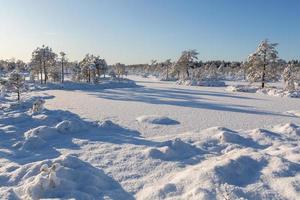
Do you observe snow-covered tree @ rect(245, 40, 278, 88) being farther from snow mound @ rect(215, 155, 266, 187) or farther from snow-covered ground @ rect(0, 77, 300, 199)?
snow mound @ rect(215, 155, 266, 187)

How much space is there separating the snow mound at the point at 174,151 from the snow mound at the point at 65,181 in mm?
2460

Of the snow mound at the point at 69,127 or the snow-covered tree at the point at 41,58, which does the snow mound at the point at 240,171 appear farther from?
the snow-covered tree at the point at 41,58

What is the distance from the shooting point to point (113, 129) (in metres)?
16.8

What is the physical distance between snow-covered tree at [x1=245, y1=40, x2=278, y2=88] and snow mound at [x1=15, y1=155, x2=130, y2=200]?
48.4 m

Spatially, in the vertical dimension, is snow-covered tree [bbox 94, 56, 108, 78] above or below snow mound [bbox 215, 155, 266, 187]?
above

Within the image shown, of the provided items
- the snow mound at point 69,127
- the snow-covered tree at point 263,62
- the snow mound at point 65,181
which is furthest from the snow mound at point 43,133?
the snow-covered tree at point 263,62

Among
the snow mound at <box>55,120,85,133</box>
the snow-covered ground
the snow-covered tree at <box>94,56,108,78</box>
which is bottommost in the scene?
the snow-covered ground

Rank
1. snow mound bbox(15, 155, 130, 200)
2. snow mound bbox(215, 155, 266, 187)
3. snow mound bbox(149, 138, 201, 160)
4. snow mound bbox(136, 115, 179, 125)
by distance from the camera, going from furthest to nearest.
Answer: snow mound bbox(136, 115, 179, 125), snow mound bbox(149, 138, 201, 160), snow mound bbox(215, 155, 266, 187), snow mound bbox(15, 155, 130, 200)

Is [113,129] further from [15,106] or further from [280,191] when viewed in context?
[15,106]

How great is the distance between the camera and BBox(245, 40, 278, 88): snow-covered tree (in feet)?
175

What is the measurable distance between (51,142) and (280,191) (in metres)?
9.43

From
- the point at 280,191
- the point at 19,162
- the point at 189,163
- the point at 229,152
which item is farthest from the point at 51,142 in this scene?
the point at 280,191

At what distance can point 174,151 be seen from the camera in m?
12.0

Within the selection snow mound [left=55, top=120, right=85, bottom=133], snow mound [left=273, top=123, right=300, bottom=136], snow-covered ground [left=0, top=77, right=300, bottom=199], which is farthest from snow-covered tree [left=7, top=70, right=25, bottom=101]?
snow mound [left=273, top=123, right=300, bottom=136]
